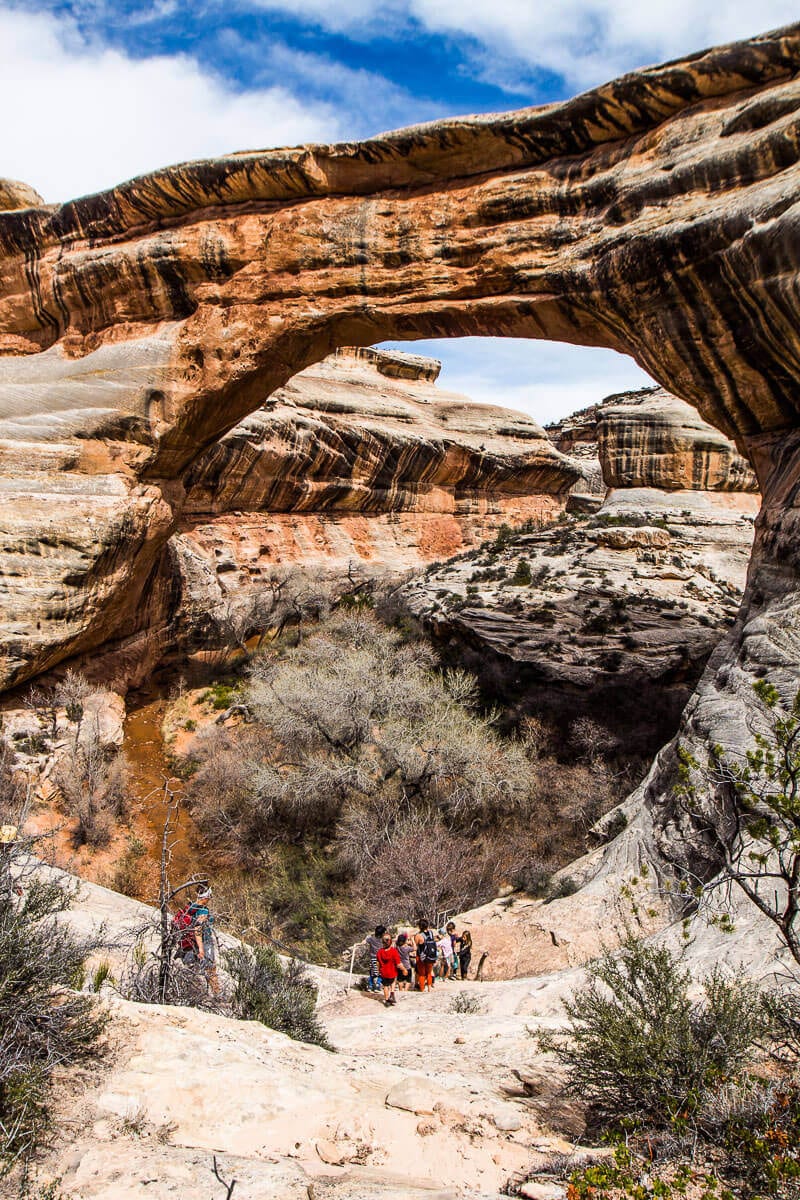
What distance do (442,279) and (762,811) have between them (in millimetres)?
9013

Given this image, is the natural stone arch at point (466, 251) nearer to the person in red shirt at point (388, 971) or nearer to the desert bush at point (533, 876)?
the desert bush at point (533, 876)

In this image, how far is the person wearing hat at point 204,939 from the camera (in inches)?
221

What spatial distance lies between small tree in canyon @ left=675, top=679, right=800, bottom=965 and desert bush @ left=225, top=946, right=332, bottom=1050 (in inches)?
115

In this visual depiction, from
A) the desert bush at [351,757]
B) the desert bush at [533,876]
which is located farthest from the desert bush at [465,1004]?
the desert bush at [351,757]

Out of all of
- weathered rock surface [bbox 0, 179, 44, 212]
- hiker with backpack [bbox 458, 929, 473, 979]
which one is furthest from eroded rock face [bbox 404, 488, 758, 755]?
weathered rock surface [bbox 0, 179, 44, 212]

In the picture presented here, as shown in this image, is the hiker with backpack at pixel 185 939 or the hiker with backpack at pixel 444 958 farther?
the hiker with backpack at pixel 444 958

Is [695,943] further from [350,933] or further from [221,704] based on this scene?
[221,704]

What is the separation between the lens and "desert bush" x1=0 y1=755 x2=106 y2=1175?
314 cm

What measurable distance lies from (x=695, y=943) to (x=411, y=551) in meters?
21.5

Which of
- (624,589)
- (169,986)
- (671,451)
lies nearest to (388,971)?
(169,986)

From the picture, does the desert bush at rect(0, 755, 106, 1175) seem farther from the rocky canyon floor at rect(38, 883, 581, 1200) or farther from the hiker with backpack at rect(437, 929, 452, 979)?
the hiker with backpack at rect(437, 929, 452, 979)

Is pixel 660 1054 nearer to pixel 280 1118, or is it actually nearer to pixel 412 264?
pixel 280 1118

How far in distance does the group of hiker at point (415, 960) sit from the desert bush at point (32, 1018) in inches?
135

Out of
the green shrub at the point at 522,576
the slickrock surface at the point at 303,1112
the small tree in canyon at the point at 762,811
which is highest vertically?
the green shrub at the point at 522,576
